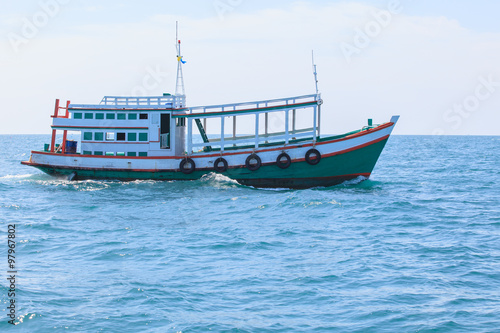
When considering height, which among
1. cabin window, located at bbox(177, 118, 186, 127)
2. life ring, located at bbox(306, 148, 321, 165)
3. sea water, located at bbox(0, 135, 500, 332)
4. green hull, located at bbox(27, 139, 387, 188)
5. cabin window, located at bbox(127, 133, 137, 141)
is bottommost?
sea water, located at bbox(0, 135, 500, 332)

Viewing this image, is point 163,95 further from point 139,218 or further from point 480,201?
point 480,201

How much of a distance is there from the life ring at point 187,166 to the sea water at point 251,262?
6.73 ft

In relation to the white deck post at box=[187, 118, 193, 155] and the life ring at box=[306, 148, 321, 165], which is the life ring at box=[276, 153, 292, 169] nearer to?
the life ring at box=[306, 148, 321, 165]

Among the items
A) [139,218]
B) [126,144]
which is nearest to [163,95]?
[126,144]

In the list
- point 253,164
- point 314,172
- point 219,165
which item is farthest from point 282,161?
point 219,165

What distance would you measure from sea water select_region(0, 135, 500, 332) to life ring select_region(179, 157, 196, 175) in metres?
2.05

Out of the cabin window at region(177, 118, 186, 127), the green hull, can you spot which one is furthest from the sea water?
the cabin window at region(177, 118, 186, 127)

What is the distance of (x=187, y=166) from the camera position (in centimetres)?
2900

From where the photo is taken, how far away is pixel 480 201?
88.7 feet

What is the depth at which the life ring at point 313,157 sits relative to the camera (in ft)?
90.2

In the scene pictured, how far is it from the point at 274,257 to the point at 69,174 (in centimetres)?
1840

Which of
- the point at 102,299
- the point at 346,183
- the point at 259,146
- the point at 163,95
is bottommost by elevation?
the point at 102,299

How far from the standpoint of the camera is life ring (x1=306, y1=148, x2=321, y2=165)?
90.2 feet

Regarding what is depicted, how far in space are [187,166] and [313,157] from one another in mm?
6555
